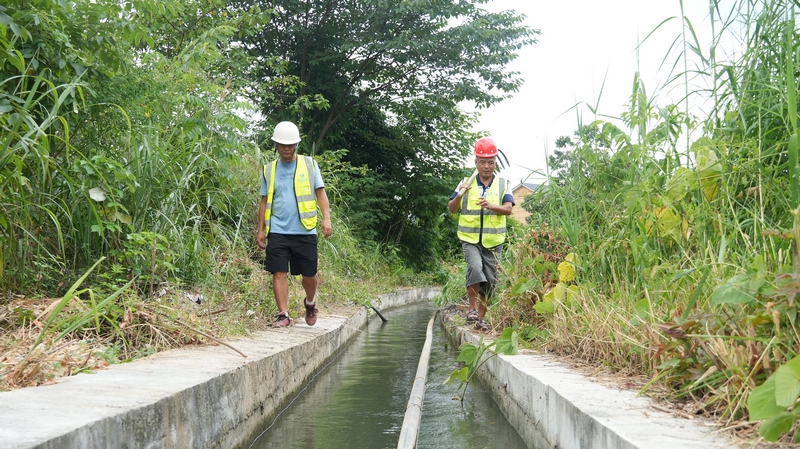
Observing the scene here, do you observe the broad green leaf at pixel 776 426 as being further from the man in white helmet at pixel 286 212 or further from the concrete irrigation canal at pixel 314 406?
→ the man in white helmet at pixel 286 212

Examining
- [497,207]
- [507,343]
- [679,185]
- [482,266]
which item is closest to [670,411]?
[679,185]

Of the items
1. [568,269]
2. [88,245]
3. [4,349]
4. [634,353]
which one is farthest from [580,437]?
[88,245]

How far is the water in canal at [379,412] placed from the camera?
13.6 feet

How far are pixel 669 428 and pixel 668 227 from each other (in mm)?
1630

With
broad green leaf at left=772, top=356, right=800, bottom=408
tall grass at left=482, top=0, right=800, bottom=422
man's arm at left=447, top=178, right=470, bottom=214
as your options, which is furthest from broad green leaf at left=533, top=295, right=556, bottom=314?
broad green leaf at left=772, top=356, right=800, bottom=408

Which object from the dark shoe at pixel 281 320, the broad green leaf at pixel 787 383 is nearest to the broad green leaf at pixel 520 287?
the dark shoe at pixel 281 320

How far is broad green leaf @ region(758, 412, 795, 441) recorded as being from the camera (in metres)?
2.00

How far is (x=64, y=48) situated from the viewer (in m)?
4.93

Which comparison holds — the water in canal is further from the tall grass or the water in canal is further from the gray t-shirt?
the gray t-shirt

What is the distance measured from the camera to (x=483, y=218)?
6.88 metres

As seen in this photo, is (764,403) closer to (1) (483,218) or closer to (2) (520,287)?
(2) (520,287)

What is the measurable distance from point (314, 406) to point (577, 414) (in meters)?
2.65

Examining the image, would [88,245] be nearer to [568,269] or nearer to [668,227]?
[568,269]

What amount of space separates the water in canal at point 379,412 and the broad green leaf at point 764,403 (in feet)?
6.92
